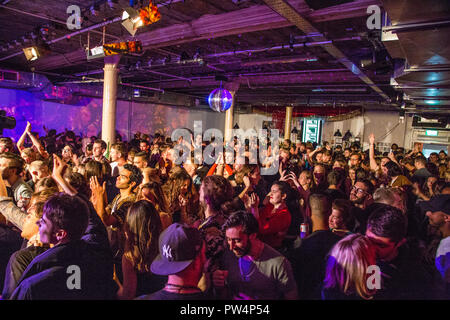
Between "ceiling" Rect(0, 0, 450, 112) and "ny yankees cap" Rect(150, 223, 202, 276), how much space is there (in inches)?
64.4

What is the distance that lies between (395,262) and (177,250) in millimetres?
1179

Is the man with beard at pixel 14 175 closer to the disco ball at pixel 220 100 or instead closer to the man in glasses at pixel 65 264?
the man in glasses at pixel 65 264

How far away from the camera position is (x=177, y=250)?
1.38 metres

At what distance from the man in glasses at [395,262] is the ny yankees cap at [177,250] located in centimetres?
96

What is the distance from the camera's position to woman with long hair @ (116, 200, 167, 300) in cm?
174

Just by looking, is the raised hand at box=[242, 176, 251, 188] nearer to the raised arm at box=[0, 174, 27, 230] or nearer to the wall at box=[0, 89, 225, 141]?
the raised arm at box=[0, 174, 27, 230]

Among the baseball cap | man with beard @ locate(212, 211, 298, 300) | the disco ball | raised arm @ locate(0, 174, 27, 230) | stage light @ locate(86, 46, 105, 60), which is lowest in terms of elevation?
man with beard @ locate(212, 211, 298, 300)

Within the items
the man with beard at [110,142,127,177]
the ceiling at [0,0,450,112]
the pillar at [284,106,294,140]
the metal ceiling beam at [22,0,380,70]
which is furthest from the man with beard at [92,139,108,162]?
the pillar at [284,106,294,140]

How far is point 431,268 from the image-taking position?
2004 mm

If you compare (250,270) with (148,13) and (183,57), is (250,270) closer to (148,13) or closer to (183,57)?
(148,13)

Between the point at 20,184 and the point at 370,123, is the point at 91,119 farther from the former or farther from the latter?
the point at 370,123

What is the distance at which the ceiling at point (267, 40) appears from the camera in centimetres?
270
